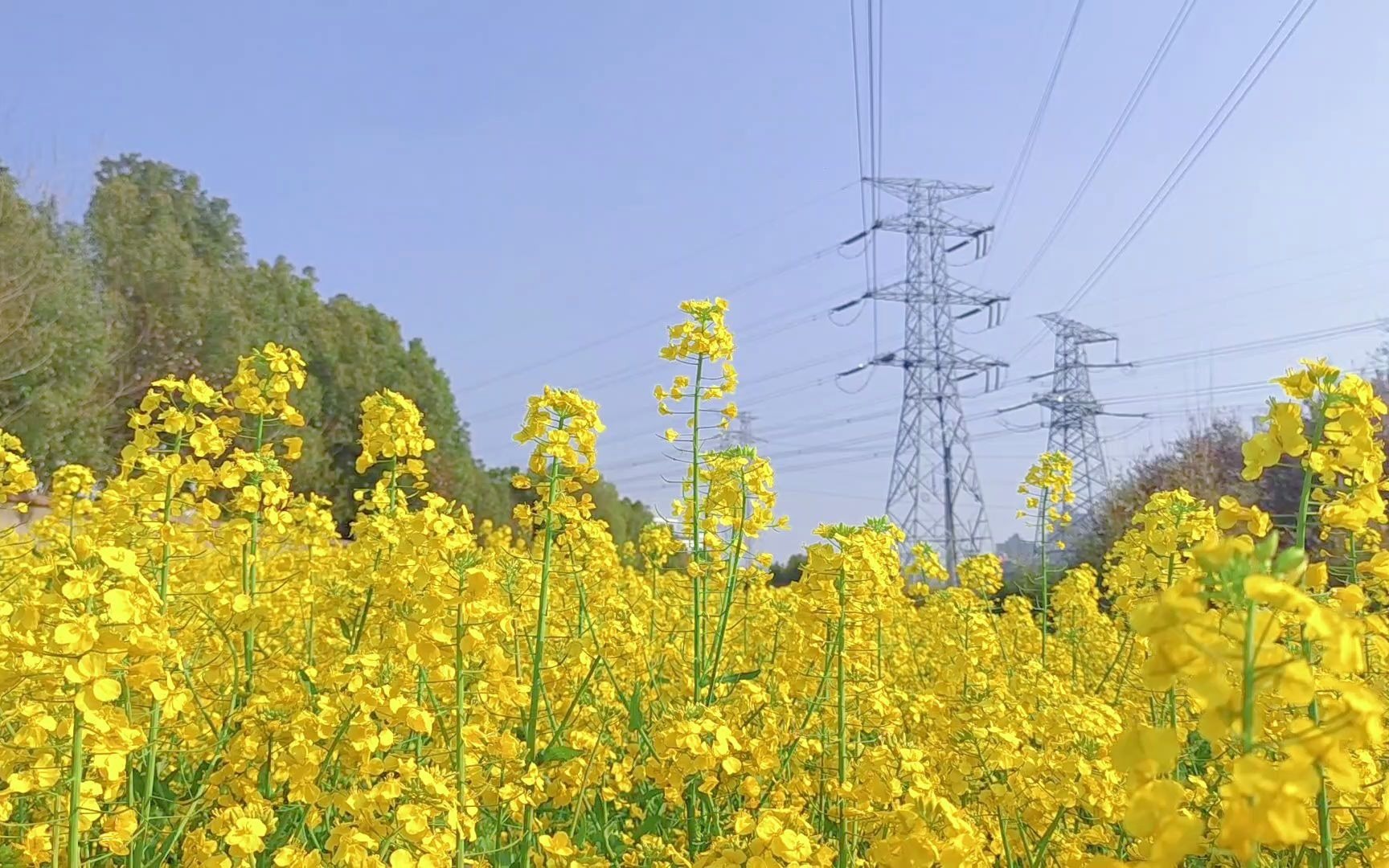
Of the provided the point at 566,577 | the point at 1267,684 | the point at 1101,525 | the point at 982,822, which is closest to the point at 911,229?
the point at 1101,525

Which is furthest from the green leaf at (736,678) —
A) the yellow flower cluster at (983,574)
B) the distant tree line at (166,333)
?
the distant tree line at (166,333)

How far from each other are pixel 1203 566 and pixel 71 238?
2056 cm

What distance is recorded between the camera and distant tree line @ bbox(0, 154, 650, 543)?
14.9m

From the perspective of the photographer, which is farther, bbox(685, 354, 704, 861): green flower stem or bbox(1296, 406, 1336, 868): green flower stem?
bbox(685, 354, 704, 861): green flower stem

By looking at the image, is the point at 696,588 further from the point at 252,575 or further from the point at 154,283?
the point at 154,283

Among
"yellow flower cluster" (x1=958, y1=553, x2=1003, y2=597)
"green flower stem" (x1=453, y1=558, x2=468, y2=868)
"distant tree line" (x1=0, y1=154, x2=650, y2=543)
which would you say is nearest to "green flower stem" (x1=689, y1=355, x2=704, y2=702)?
"green flower stem" (x1=453, y1=558, x2=468, y2=868)

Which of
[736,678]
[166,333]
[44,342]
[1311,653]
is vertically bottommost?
[736,678]

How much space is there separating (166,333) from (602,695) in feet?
62.2

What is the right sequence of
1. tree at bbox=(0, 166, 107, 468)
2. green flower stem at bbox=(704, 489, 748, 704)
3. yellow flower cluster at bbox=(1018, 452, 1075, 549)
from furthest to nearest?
1. tree at bbox=(0, 166, 107, 468)
2. yellow flower cluster at bbox=(1018, 452, 1075, 549)
3. green flower stem at bbox=(704, 489, 748, 704)

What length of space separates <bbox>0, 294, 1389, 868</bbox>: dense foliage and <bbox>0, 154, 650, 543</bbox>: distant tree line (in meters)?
12.5

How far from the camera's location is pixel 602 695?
353cm

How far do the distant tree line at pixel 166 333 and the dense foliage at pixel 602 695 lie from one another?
494 inches

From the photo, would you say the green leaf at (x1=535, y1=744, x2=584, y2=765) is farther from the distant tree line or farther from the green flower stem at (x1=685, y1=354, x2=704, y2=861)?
the distant tree line

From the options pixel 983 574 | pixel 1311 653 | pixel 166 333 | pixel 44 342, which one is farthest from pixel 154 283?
pixel 1311 653
